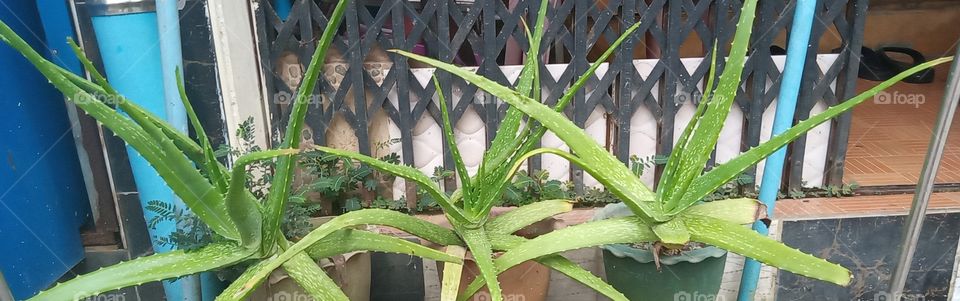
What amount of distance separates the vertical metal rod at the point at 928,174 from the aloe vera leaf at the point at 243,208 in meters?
1.41

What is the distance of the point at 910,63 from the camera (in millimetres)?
4539

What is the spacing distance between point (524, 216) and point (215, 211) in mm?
856

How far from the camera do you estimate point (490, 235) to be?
177 cm

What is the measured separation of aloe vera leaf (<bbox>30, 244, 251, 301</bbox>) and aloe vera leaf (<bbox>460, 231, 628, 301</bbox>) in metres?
0.57

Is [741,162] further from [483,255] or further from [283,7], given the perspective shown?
[283,7]

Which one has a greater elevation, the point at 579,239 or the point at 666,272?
the point at 579,239

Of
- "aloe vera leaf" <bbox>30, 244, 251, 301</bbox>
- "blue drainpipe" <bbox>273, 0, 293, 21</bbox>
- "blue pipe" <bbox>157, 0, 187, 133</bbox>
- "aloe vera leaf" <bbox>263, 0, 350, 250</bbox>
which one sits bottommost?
"aloe vera leaf" <bbox>30, 244, 251, 301</bbox>

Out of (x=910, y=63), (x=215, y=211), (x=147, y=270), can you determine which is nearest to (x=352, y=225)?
(x=215, y=211)

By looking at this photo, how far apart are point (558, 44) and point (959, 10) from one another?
4.26m

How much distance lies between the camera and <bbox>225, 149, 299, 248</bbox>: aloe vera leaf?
1.29 metres

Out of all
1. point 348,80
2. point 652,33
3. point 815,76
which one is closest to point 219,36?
point 348,80

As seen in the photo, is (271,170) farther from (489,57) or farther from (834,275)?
(834,275)

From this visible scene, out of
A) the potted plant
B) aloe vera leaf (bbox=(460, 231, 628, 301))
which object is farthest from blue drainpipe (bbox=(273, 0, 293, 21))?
aloe vera leaf (bbox=(460, 231, 628, 301))

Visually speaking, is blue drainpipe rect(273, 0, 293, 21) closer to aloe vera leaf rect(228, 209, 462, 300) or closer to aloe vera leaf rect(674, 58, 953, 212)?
aloe vera leaf rect(228, 209, 462, 300)
